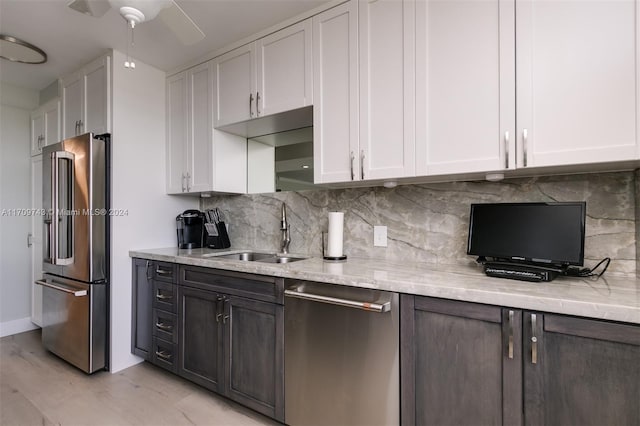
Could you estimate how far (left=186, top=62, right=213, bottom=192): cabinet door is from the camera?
2.50 metres

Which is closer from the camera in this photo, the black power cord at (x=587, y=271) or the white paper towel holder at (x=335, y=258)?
the black power cord at (x=587, y=271)

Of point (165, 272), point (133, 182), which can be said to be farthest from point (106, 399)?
point (133, 182)

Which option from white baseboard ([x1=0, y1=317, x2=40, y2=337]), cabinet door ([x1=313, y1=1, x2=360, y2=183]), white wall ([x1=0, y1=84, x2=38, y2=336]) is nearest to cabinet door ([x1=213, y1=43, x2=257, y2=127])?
cabinet door ([x1=313, y1=1, x2=360, y2=183])

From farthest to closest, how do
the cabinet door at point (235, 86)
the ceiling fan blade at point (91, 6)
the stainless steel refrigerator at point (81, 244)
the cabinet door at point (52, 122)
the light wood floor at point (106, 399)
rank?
the cabinet door at point (52, 122) → the stainless steel refrigerator at point (81, 244) → the cabinet door at point (235, 86) → the light wood floor at point (106, 399) → the ceiling fan blade at point (91, 6)

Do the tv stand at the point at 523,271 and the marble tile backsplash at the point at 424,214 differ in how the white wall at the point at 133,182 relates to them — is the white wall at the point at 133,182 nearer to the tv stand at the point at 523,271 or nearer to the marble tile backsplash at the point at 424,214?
the marble tile backsplash at the point at 424,214

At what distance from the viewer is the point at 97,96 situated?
8.42 ft

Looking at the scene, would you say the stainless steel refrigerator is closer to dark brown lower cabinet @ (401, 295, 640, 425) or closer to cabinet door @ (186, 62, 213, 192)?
cabinet door @ (186, 62, 213, 192)

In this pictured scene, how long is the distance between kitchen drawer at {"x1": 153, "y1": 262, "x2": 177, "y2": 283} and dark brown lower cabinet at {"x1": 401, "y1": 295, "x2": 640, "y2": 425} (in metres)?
1.64

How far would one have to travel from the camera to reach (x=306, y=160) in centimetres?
246

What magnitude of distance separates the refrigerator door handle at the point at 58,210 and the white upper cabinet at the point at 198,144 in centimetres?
68

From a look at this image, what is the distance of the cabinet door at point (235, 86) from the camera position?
7.34 ft

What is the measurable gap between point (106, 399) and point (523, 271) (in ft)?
8.26

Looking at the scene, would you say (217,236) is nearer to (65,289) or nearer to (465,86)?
(65,289)

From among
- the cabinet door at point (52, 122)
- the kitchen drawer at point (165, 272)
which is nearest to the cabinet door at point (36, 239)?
the cabinet door at point (52, 122)
